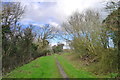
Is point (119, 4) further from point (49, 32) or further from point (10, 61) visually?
point (49, 32)

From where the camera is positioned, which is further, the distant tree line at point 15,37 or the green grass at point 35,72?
the distant tree line at point 15,37

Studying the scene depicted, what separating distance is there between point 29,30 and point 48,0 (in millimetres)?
14825

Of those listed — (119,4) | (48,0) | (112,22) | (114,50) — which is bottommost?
(114,50)

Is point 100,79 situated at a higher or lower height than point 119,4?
lower

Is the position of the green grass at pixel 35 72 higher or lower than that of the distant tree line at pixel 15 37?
lower

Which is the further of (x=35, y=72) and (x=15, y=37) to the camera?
(x=15, y=37)

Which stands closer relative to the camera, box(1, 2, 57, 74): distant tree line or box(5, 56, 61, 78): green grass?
box(5, 56, 61, 78): green grass

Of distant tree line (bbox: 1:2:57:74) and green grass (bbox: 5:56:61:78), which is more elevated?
distant tree line (bbox: 1:2:57:74)

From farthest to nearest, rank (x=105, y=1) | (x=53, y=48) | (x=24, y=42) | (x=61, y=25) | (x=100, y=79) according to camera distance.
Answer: (x=53, y=48)
(x=61, y=25)
(x=24, y=42)
(x=100, y=79)
(x=105, y=1)

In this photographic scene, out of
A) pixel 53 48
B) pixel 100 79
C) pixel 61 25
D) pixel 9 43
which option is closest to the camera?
pixel 100 79

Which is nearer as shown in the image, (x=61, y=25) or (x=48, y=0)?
(x=48, y=0)

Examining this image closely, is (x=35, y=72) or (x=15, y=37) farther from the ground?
(x=15, y=37)

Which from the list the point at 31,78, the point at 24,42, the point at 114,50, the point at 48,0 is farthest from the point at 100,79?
the point at 24,42

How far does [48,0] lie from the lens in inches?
236
